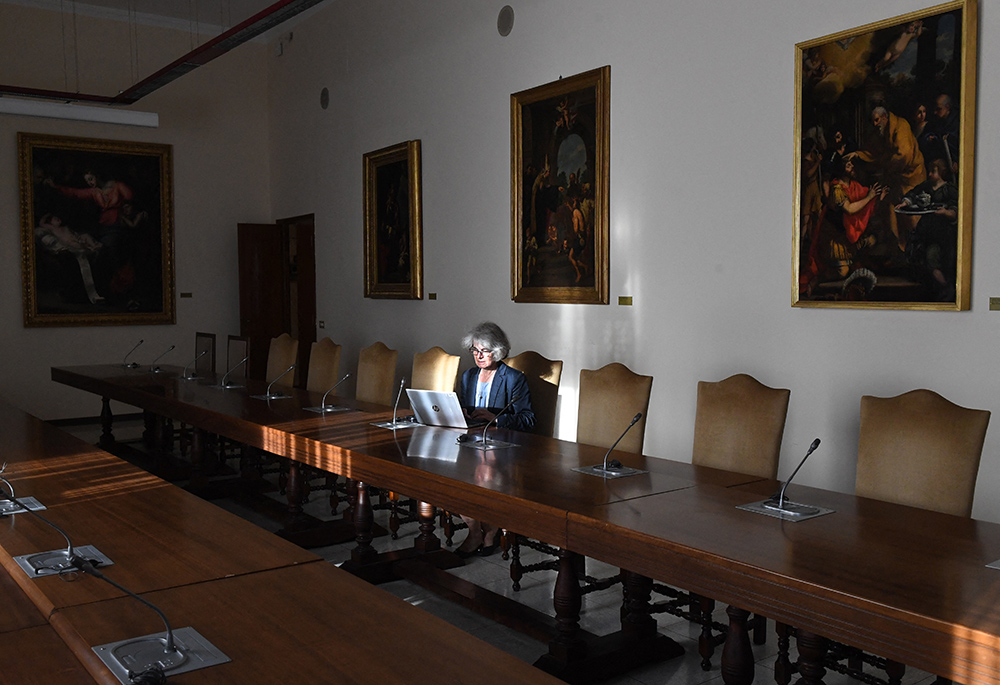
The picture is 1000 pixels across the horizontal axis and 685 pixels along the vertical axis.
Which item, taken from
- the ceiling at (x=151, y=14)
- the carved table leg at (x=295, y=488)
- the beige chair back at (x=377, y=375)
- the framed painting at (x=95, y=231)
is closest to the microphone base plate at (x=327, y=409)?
the carved table leg at (x=295, y=488)

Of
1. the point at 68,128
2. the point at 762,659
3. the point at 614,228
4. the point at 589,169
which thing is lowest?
the point at 762,659

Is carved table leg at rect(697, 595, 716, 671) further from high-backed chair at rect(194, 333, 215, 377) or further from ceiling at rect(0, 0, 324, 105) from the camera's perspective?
ceiling at rect(0, 0, 324, 105)

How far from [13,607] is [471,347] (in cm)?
341

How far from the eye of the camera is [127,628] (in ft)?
6.37

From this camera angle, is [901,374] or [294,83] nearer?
[901,374]

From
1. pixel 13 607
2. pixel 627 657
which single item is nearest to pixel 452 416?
pixel 627 657

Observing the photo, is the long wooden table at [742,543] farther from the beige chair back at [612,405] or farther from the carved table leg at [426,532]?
the beige chair back at [612,405]

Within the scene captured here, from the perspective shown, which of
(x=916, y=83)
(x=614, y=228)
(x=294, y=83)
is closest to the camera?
(x=916, y=83)

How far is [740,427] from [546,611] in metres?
1.24

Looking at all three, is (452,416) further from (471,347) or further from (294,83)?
(294,83)

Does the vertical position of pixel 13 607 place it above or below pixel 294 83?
below

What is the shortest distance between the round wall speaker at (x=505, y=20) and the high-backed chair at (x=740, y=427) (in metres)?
3.85

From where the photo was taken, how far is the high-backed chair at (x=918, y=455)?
3.20 meters

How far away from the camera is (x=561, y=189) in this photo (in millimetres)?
6418
